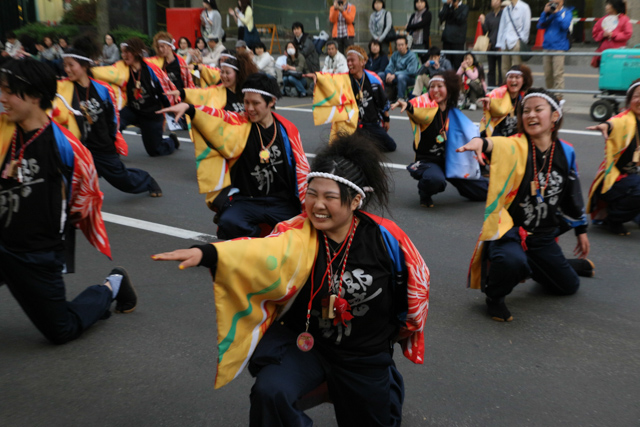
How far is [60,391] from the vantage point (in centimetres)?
346

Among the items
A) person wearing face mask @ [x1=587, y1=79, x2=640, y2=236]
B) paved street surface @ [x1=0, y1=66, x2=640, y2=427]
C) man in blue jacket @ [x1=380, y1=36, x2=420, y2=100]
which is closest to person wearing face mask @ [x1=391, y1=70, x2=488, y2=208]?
paved street surface @ [x1=0, y1=66, x2=640, y2=427]

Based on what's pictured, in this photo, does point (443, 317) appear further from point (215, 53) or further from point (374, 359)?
point (215, 53)

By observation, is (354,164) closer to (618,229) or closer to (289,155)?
(289,155)

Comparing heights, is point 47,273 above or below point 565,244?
above

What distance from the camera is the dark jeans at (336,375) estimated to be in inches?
105

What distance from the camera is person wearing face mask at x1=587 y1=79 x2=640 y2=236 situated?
5629mm

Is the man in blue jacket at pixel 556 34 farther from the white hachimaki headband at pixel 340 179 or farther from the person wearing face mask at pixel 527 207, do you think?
the white hachimaki headband at pixel 340 179

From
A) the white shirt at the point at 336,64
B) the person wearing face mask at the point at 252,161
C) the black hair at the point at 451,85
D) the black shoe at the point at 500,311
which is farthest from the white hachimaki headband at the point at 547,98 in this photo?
the white shirt at the point at 336,64

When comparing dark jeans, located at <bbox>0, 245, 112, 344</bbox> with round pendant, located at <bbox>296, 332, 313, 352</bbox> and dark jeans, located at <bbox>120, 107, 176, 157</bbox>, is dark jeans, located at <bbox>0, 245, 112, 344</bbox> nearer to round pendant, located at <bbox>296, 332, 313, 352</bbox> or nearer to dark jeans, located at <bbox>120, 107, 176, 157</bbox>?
round pendant, located at <bbox>296, 332, 313, 352</bbox>

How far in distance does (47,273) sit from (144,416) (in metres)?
1.07

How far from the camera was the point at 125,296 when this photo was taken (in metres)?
4.38

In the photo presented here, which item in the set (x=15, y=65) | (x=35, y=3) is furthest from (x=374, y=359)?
(x=35, y=3)

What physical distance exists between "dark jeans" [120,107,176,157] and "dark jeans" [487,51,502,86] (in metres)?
6.70

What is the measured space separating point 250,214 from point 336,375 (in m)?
2.25
